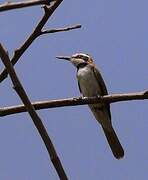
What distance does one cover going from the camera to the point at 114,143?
22.1 ft

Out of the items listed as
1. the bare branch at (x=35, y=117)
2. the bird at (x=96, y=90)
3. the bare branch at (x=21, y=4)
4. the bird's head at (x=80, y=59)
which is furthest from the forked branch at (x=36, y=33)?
the bird's head at (x=80, y=59)

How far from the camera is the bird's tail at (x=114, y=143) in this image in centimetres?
630

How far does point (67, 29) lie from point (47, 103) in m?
0.39

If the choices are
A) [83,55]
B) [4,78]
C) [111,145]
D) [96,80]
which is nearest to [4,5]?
[4,78]

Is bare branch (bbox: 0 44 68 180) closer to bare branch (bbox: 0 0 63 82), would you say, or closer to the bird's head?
bare branch (bbox: 0 0 63 82)

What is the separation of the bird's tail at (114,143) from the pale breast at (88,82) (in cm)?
59

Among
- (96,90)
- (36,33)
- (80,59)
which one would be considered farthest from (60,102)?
(80,59)

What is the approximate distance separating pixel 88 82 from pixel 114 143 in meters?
1.06

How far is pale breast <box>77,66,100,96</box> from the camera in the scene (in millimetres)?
7262

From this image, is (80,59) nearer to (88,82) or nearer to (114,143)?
(88,82)

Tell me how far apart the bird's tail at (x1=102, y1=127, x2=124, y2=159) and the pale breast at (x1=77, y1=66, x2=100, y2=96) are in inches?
23.2

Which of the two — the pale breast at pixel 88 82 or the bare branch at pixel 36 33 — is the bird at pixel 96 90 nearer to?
the pale breast at pixel 88 82

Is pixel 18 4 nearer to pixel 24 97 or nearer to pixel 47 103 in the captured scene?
pixel 24 97

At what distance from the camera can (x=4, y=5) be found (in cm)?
197
